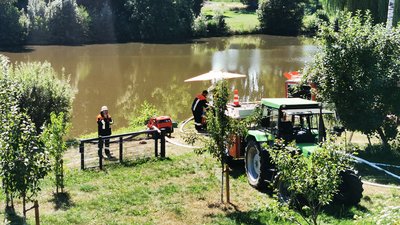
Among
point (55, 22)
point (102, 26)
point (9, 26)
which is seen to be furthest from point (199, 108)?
point (102, 26)

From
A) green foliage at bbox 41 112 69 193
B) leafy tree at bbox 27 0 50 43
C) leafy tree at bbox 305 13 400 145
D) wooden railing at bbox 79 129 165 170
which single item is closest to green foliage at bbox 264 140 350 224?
green foliage at bbox 41 112 69 193

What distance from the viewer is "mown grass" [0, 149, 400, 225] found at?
401 inches

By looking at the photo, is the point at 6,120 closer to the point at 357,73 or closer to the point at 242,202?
the point at 242,202

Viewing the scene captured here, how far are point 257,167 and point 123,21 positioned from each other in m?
53.1

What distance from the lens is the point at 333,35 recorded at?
1466cm

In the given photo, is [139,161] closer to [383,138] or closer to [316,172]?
[383,138]

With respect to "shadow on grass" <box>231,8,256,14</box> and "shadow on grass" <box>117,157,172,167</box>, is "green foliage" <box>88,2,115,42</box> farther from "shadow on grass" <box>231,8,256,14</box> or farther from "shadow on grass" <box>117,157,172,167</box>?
"shadow on grass" <box>117,157,172,167</box>

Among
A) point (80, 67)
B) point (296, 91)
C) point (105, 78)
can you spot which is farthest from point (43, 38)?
point (296, 91)

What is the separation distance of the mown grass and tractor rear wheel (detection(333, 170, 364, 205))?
0.18 metres

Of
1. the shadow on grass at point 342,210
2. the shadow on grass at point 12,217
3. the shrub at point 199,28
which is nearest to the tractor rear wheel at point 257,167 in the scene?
the shadow on grass at point 342,210

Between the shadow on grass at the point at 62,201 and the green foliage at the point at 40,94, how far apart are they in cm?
771

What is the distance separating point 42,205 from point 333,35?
9310 mm

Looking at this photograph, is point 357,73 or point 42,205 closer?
point 42,205

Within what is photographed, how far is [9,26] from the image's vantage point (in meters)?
54.8
